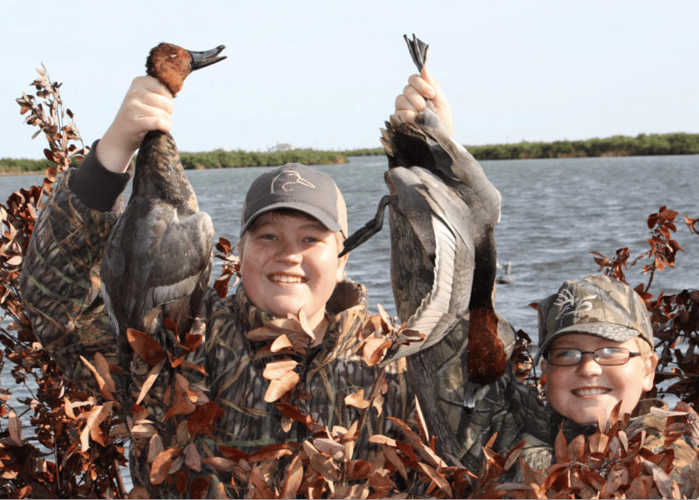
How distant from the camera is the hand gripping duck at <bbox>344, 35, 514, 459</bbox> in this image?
2.20 meters

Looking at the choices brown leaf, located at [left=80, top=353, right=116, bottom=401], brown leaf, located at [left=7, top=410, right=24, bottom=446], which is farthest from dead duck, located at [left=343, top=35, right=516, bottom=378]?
brown leaf, located at [left=7, top=410, right=24, bottom=446]

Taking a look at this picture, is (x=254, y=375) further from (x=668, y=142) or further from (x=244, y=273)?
(x=668, y=142)

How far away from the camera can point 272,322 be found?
2.34 metres

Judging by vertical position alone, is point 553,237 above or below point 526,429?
below

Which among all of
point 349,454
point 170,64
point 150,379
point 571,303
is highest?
point 170,64

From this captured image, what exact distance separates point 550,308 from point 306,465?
102 centimetres

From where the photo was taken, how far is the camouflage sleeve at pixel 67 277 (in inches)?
98.9

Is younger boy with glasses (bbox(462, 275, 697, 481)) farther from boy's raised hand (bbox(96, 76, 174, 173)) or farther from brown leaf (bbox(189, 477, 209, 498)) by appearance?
boy's raised hand (bbox(96, 76, 174, 173))

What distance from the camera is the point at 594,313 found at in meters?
2.50

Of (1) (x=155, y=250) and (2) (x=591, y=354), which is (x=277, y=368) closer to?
(1) (x=155, y=250)

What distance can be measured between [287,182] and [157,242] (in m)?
0.48

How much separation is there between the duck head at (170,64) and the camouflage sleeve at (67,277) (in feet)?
1.53

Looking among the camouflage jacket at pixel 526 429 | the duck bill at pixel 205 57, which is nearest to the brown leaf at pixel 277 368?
the camouflage jacket at pixel 526 429

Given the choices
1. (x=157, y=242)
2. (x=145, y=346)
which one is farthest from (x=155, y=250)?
(x=145, y=346)
